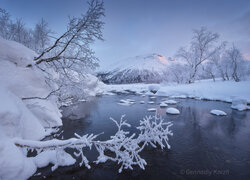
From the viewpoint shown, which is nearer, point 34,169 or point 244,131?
point 34,169

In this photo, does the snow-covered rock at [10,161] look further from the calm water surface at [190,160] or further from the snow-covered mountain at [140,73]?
the snow-covered mountain at [140,73]

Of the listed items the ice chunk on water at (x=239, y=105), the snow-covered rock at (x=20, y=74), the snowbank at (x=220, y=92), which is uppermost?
the snow-covered rock at (x=20, y=74)

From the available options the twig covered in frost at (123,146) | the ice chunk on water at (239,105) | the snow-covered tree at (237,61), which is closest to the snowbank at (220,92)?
the ice chunk on water at (239,105)

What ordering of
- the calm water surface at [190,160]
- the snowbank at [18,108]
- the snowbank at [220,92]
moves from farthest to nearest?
the snowbank at [220,92]
the calm water surface at [190,160]
the snowbank at [18,108]

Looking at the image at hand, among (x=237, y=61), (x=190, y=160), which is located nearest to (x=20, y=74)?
(x=190, y=160)

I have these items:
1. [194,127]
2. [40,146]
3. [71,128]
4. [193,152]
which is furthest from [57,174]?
[194,127]

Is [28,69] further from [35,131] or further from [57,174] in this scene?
[57,174]

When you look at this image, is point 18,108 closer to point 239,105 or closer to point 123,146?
point 123,146

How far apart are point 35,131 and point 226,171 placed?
6.28m

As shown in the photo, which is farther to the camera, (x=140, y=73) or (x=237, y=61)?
(x=140, y=73)

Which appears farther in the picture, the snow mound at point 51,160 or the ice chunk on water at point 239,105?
the ice chunk on water at point 239,105

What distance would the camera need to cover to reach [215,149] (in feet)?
14.5

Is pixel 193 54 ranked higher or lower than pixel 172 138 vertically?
higher

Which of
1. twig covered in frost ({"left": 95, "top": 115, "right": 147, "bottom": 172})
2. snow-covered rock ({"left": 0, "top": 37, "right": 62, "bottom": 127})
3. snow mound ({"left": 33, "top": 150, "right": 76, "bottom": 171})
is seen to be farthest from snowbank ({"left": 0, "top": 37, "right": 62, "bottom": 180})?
twig covered in frost ({"left": 95, "top": 115, "right": 147, "bottom": 172})
